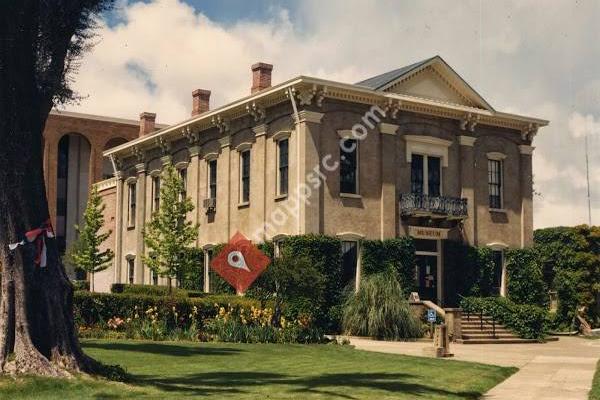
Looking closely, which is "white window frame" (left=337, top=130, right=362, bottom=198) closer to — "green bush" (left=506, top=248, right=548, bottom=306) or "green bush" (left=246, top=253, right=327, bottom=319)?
"green bush" (left=246, top=253, right=327, bottom=319)

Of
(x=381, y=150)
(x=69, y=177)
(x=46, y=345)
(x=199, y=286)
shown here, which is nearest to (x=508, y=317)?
(x=381, y=150)

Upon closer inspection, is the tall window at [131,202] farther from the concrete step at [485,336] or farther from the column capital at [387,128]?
the concrete step at [485,336]

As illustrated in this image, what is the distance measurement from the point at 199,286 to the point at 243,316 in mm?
11377

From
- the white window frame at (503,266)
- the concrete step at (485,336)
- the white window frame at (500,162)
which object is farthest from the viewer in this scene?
the white window frame at (500,162)

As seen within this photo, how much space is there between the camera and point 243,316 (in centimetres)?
2520

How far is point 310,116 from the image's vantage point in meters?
30.5

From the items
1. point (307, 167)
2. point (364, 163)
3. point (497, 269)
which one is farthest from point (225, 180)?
point (497, 269)

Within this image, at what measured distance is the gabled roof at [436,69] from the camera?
3297 cm

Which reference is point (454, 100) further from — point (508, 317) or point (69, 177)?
point (69, 177)

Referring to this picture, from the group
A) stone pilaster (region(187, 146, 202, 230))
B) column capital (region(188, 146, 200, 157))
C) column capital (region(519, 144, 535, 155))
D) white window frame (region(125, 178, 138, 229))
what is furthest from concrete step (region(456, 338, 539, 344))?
white window frame (region(125, 178, 138, 229))

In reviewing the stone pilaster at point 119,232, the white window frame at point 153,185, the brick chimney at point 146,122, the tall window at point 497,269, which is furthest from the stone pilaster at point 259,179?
the brick chimney at point 146,122

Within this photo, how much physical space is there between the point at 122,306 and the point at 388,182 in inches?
468

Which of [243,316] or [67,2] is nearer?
[67,2]

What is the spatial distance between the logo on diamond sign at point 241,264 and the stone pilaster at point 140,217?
1140 centimetres
